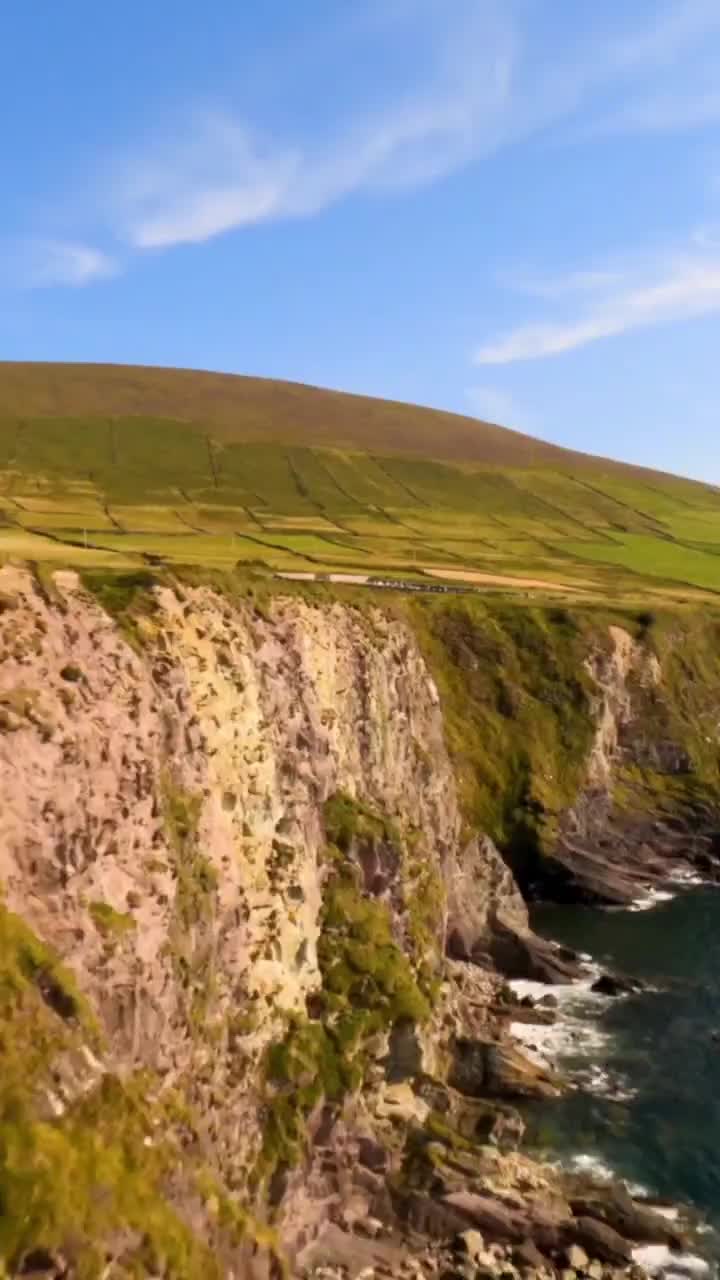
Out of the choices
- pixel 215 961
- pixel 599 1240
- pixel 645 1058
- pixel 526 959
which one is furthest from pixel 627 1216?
pixel 526 959

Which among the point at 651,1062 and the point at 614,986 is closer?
the point at 651,1062

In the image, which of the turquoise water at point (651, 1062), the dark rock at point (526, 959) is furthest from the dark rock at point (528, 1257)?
the dark rock at point (526, 959)

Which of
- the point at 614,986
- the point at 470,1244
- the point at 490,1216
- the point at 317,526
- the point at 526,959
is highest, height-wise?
the point at 317,526

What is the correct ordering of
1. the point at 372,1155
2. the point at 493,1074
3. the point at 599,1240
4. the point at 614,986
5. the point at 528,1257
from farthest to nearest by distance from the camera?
the point at 614,986, the point at 493,1074, the point at 372,1155, the point at 599,1240, the point at 528,1257

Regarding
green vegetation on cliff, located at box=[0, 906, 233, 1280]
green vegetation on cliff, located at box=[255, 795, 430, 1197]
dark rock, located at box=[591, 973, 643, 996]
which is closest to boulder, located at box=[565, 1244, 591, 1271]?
green vegetation on cliff, located at box=[255, 795, 430, 1197]

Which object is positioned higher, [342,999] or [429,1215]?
[342,999]

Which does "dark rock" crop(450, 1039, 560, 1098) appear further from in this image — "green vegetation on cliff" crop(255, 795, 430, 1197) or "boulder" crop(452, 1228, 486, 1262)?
"boulder" crop(452, 1228, 486, 1262)

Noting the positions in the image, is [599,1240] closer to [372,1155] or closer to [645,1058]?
[372,1155]
